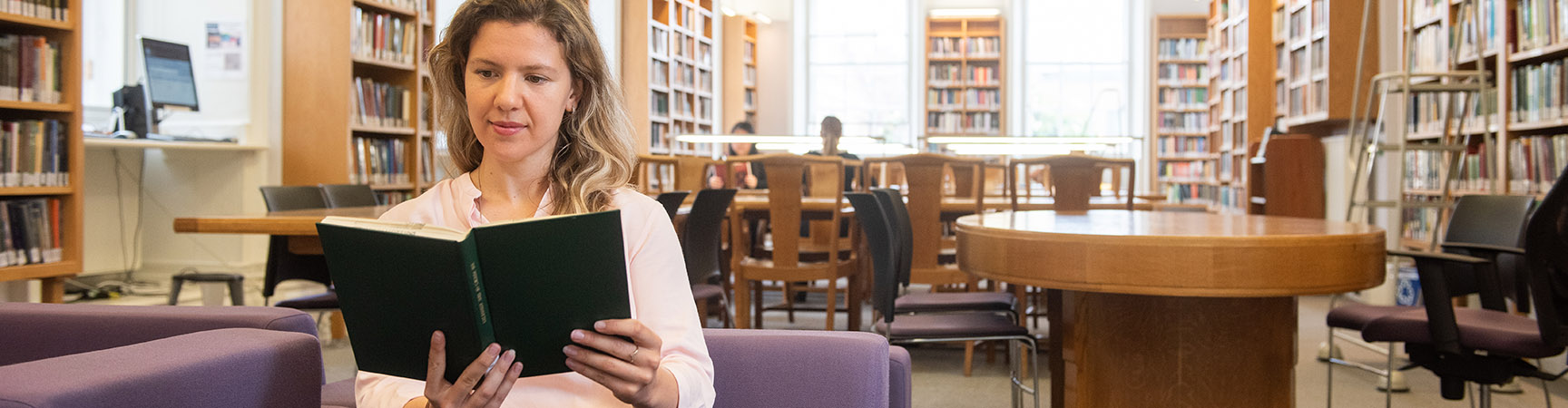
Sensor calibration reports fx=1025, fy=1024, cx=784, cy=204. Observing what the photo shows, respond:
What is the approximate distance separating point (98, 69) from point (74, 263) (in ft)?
10.9

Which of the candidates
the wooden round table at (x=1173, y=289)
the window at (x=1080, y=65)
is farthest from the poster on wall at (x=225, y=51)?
the window at (x=1080, y=65)

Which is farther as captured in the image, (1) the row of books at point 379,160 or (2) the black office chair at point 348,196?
(1) the row of books at point 379,160

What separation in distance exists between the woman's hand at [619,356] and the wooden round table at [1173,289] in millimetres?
893

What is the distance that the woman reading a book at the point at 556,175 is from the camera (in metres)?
1.03

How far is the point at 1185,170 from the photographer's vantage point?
37.6 ft

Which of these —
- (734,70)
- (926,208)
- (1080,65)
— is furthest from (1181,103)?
(926,208)

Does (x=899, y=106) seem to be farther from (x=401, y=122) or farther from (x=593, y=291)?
(x=593, y=291)

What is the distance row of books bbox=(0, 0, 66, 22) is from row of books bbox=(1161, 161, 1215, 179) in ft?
34.4

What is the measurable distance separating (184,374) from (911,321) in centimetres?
184

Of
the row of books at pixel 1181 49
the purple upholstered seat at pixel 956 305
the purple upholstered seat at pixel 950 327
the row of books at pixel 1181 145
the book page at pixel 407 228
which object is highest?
the row of books at pixel 1181 49

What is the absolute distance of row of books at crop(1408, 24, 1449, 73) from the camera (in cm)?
470

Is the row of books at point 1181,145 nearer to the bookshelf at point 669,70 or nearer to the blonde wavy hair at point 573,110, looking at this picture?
the bookshelf at point 669,70

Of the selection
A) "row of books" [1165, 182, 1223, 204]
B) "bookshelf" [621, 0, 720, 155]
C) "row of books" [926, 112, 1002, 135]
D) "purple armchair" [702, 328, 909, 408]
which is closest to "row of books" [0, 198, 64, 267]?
"purple armchair" [702, 328, 909, 408]

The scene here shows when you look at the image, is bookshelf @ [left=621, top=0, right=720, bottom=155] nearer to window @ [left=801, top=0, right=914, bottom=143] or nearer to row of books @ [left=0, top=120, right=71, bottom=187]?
window @ [left=801, top=0, right=914, bottom=143]
